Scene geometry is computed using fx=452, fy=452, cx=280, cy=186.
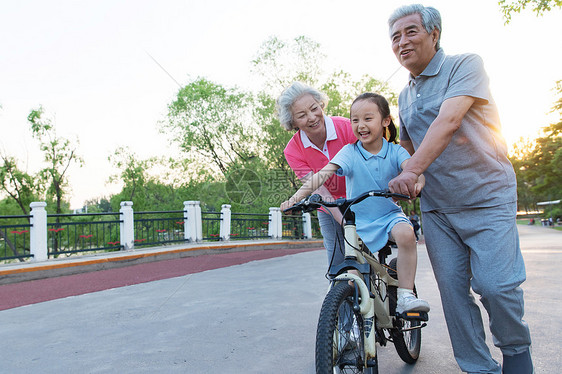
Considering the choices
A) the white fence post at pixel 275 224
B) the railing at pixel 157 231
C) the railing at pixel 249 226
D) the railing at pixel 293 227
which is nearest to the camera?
the railing at pixel 157 231

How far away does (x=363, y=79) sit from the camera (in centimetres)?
3025

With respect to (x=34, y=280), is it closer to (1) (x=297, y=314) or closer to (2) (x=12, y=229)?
(2) (x=12, y=229)

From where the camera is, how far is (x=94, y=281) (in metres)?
8.43

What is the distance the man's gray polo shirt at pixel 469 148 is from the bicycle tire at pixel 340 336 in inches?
27.7

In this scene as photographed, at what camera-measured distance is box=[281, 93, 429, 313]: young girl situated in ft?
8.30

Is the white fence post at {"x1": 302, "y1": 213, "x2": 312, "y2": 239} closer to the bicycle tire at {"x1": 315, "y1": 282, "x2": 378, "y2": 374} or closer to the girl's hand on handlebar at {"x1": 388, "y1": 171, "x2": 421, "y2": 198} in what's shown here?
the bicycle tire at {"x1": 315, "y1": 282, "x2": 378, "y2": 374}

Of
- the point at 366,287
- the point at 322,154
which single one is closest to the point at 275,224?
the point at 322,154

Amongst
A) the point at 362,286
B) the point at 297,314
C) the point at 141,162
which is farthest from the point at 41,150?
the point at 362,286

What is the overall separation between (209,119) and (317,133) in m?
30.0

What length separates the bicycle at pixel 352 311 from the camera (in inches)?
81.7

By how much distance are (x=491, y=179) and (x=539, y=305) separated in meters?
3.31

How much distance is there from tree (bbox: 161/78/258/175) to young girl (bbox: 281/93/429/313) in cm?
2881

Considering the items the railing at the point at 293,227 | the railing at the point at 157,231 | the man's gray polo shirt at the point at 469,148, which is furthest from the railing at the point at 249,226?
the man's gray polo shirt at the point at 469,148

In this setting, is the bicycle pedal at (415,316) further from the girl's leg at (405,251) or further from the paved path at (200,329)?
the paved path at (200,329)
